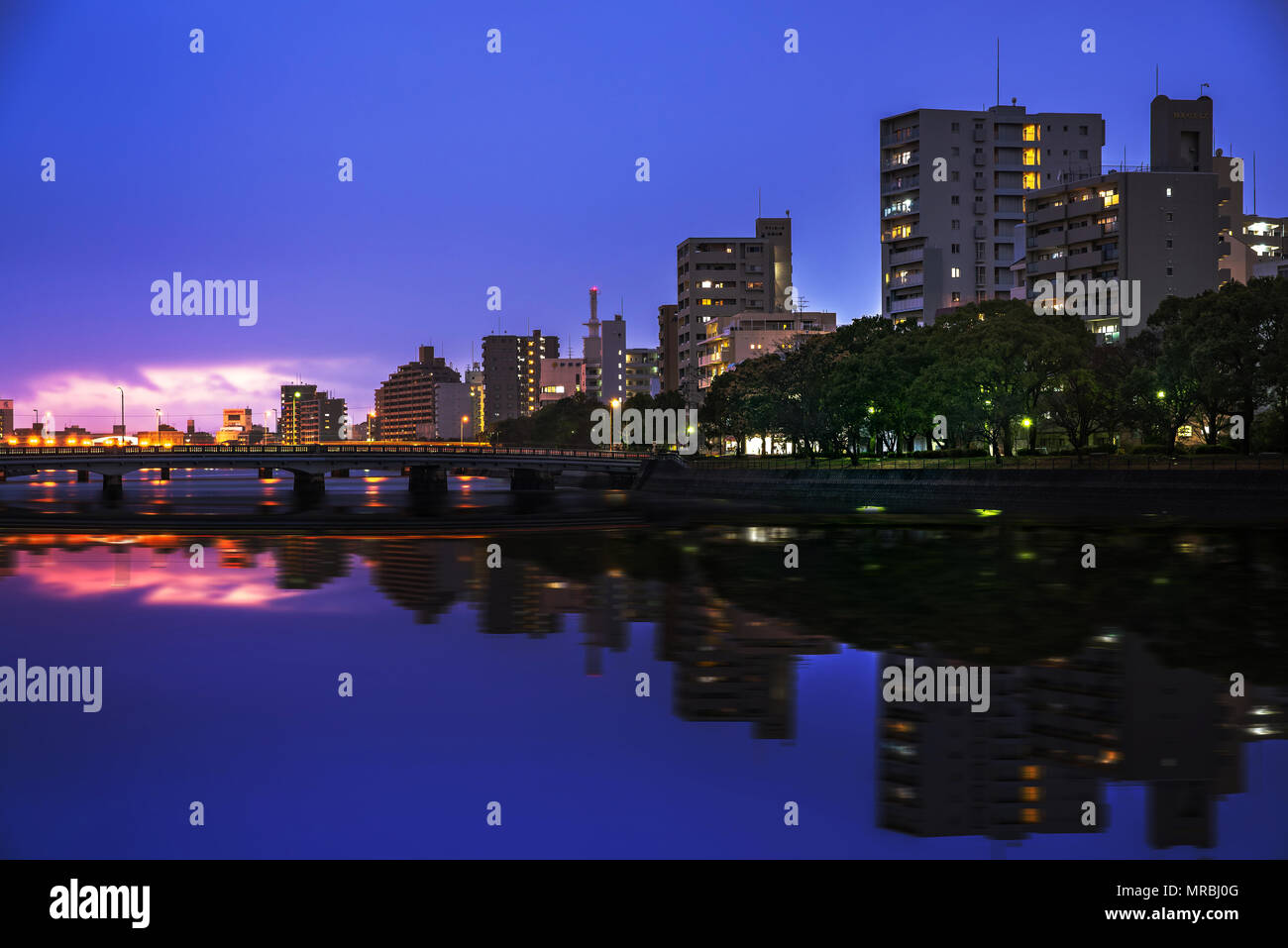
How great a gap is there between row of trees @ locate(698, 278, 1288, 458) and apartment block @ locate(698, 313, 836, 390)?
5270 cm

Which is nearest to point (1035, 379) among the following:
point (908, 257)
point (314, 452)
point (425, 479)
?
point (908, 257)

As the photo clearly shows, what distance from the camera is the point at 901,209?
139 meters

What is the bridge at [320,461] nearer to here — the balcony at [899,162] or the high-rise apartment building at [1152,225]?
the high-rise apartment building at [1152,225]

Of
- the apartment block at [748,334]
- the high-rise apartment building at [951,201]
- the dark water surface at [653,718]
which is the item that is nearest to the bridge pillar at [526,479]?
the apartment block at [748,334]

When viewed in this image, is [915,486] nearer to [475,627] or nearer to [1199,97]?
[475,627]

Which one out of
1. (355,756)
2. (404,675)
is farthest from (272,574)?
(355,756)

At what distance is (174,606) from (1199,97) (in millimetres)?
121968

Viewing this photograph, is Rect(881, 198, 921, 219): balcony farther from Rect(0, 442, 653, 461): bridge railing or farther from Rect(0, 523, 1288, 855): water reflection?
Rect(0, 523, 1288, 855): water reflection

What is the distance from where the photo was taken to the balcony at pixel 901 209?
136875 millimetres

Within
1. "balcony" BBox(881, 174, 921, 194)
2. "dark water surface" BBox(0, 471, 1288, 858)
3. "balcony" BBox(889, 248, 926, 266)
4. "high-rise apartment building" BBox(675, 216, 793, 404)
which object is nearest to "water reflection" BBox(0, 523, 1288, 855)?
"dark water surface" BBox(0, 471, 1288, 858)

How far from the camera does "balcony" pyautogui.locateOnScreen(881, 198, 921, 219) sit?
136875 mm

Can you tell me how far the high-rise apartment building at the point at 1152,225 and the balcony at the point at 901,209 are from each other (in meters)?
25.8
